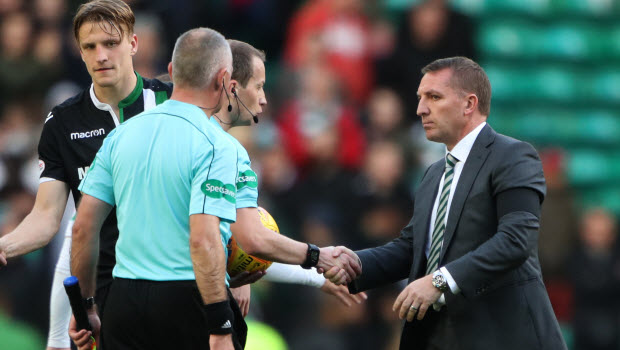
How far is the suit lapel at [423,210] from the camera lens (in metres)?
5.20

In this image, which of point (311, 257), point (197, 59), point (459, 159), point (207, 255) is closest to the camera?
point (207, 255)

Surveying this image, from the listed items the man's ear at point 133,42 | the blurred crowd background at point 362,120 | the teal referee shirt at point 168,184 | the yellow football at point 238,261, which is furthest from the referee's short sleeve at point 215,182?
the blurred crowd background at point 362,120

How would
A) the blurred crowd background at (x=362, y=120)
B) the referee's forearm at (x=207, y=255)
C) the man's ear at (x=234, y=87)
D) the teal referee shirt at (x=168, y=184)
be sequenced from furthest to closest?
the blurred crowd background at (x=362, y=120)
the man's ear at (x=234, y=87)
the teal referee shirt at (x=168, y=184)
the referee's forearm at (x=207, y=255)

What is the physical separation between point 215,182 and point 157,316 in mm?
665

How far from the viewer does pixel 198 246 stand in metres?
4.18

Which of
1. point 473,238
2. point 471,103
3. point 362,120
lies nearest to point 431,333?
point 473,238

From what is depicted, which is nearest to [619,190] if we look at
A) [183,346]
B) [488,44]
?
[488,44]

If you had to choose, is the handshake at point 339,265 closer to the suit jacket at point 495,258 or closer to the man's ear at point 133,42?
the suit jacket at point 495,258

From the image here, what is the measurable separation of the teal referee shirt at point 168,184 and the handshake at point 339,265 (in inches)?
40.5

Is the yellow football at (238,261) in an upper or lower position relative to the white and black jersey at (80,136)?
lower

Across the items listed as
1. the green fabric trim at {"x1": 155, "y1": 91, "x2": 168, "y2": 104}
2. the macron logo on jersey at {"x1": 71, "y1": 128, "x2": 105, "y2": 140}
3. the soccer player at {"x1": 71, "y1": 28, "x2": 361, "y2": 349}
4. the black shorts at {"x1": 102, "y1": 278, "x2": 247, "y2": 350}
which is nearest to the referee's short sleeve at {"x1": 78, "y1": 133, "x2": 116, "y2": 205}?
the soccer player at {"x1": 71, "y1": 28, "x2": 361, "y2": 349}

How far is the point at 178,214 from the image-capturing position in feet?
14.2

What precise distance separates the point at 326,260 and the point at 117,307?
127 centimetres

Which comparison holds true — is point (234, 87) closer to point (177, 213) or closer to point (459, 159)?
point (177, 213)
